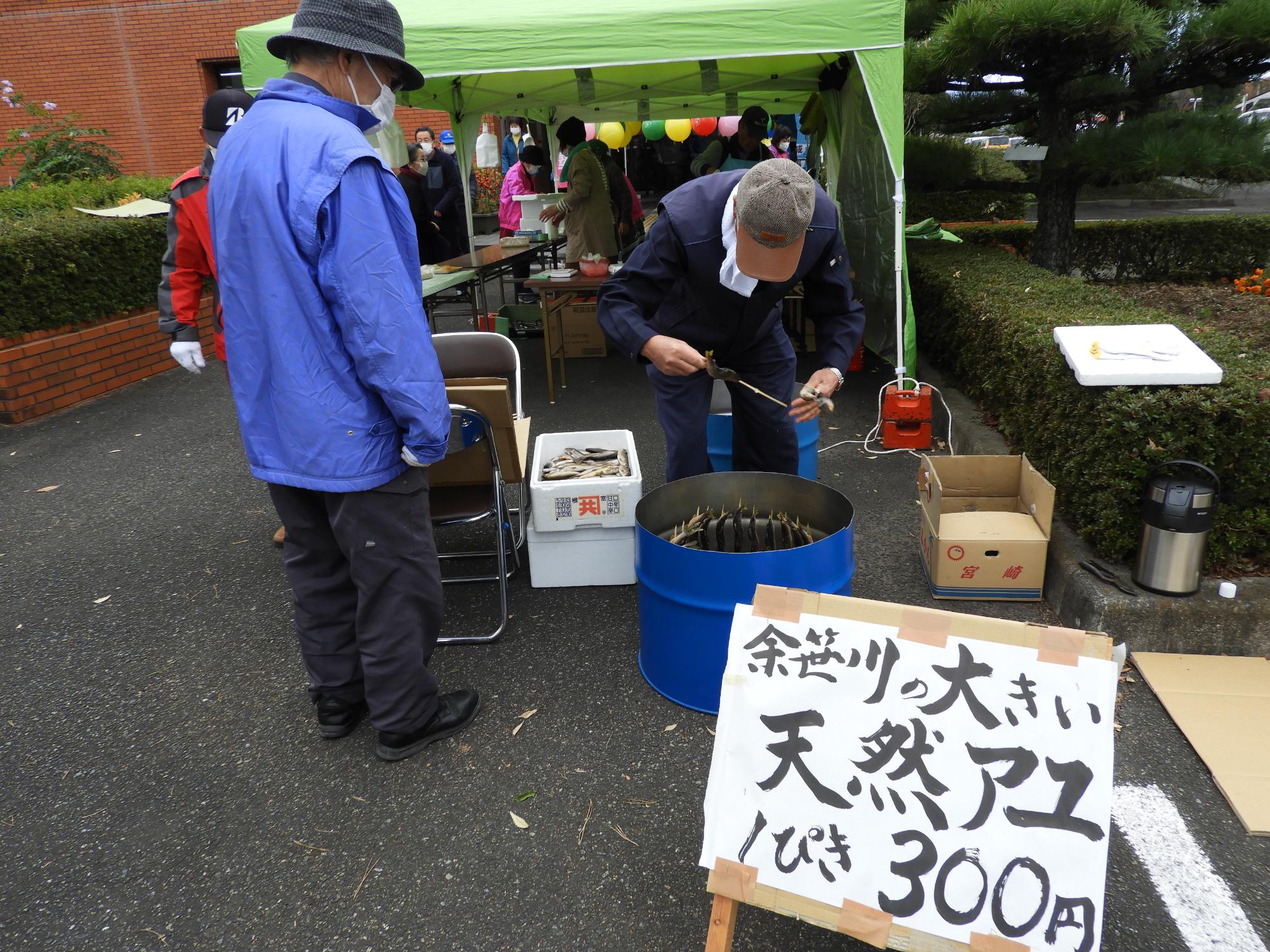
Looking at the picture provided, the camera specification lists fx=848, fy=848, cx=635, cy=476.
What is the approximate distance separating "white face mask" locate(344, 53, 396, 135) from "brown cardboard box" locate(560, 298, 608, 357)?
519 cm

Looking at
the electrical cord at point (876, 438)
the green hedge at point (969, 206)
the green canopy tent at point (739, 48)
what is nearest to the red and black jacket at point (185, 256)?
the green canopy tent at point (739, 48)

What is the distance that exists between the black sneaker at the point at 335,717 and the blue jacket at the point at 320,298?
2.71 ft

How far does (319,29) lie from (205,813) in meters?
2.13

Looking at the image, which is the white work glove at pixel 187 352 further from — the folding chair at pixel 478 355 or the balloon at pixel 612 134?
the balloon at pixel 612 134

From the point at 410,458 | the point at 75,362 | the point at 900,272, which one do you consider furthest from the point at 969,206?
the point at 410,458

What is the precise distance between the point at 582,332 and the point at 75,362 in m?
4.07

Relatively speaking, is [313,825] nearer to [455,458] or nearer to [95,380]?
[455,458]

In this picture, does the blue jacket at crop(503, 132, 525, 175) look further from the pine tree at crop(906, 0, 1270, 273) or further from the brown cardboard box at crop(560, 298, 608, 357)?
the pine tree at crop(906, 0, 1270, 273)

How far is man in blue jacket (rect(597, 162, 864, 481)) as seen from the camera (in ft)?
9.49

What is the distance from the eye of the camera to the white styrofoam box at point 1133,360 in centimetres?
297

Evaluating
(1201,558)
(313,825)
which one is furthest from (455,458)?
(1201,558)

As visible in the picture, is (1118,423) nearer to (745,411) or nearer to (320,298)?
(745,411)

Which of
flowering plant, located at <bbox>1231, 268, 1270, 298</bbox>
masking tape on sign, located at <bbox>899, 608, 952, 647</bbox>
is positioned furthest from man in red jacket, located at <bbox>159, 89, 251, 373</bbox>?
flowering plant, located at <bbox>1231, 268, 1270, 298</bbox>

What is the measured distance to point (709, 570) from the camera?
2.45 metres
